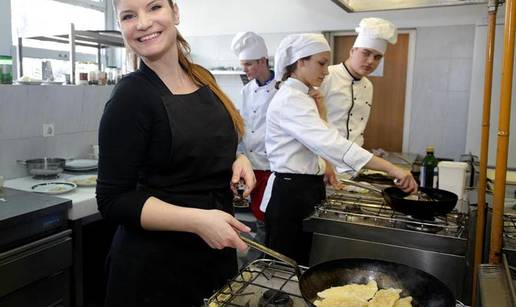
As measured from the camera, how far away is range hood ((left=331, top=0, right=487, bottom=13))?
2.85 metres

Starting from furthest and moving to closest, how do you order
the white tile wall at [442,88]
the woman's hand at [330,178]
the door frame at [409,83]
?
the door frame at [409,83] → the white tile wall at [442,88] → the woman's hand at [330,178]

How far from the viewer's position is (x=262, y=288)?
0.95 meters

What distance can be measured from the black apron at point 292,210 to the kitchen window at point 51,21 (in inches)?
99.5

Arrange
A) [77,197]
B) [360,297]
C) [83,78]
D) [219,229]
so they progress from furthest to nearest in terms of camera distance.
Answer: [83,78] < [77,197] < [360,297] < [219,229]

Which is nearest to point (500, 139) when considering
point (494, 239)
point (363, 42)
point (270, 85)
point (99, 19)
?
point (494, 239)

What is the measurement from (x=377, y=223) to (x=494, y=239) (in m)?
0.39

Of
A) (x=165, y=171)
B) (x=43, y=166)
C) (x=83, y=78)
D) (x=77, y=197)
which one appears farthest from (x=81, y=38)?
(x=165, y=171)

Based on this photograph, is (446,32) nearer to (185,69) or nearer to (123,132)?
(185,69)

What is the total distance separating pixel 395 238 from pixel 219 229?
0.78 meters

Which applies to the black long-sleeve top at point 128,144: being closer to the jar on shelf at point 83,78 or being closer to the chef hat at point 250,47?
the chef hat at point 250,47

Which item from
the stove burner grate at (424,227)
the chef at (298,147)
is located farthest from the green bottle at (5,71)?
the stove burner grate at (424,227)

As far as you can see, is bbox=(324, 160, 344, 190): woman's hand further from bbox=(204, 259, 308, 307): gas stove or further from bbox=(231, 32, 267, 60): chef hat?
bbox=(231, 32, 267, 60): chef hat

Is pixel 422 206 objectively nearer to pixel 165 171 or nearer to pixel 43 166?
pixel 165 171

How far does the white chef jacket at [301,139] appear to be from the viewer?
63.1 inches
